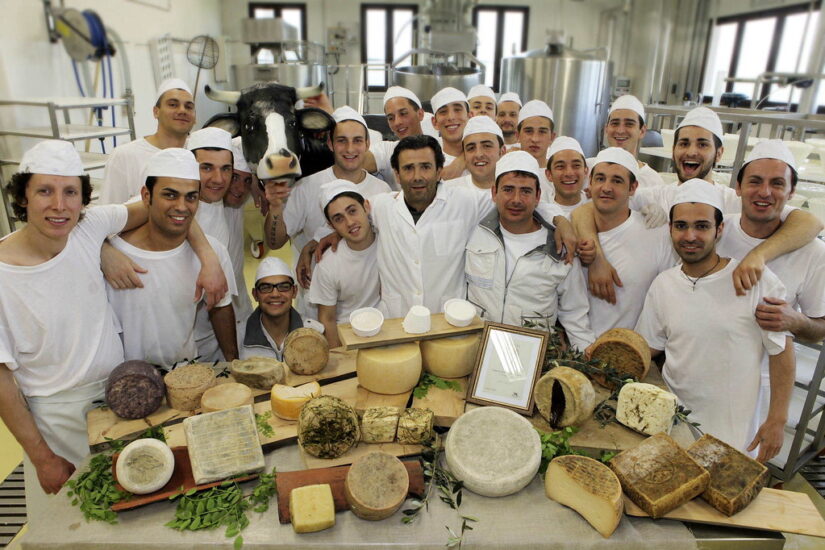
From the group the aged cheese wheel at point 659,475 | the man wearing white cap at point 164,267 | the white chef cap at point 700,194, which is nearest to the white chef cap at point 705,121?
the white chef cap at point 700,194

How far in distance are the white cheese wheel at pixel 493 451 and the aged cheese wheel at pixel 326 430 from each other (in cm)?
33

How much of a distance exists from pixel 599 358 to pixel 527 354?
0.34 meters

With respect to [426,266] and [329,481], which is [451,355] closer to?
[329,481]

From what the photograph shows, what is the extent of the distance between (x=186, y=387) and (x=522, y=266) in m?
1.57

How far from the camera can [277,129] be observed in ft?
10.2

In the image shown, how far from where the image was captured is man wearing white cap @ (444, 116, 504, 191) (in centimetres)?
335

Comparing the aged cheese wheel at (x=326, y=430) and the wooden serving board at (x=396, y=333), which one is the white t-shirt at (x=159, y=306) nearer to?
the wooden serving board at (x=396, y=333)

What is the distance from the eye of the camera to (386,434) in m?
1.79

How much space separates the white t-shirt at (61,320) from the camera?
2.03m

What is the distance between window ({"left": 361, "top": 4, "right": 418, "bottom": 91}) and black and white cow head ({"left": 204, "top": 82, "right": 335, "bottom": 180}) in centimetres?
996

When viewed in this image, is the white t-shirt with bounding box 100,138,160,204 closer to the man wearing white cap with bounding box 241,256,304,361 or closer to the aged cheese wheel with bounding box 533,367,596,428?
the man wearing white cap with bounding box 241,256,304,361

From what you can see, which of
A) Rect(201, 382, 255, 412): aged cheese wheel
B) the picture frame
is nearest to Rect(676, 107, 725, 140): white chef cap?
the picture frame

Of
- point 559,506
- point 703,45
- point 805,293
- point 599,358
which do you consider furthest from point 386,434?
point 703,45

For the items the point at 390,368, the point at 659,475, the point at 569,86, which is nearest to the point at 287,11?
the point at 569,86
